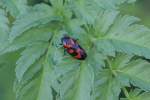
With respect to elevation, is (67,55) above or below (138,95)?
above

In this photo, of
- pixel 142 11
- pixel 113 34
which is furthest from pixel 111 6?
pixel 142 11

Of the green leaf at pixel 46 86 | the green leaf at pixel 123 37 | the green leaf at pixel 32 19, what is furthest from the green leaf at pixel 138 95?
the green leaf at pixel 32 19

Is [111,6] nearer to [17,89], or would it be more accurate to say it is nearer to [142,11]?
[17,89]

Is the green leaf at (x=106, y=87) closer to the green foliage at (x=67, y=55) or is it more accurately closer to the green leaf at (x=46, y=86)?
the green foliage at (x=67, y=55)

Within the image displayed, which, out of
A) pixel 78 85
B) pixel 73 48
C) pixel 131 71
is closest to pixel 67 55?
pixel 73 48

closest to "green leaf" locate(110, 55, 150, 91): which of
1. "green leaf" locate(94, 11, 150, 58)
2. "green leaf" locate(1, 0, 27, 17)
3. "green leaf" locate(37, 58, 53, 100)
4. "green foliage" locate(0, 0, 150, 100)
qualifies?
"green foliage" locate(0, 0, 150, 100)

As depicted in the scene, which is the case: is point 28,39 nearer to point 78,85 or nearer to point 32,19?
point 32,19

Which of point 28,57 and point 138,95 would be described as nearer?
point 28,57
